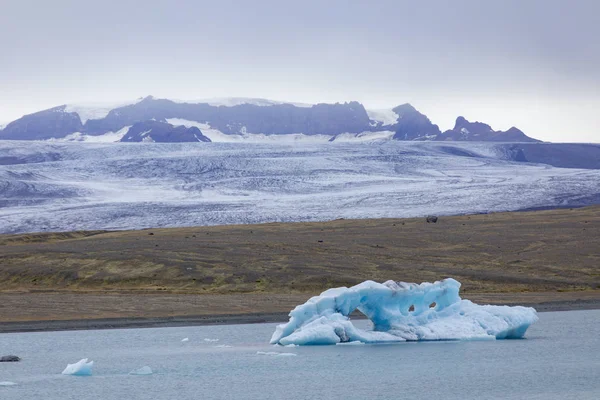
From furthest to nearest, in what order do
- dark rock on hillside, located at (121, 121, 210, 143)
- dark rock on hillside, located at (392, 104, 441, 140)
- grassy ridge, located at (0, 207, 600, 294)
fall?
dark rock on hillside, located at (392, 104, 441, 140)
dark rock on hillside, located at (121, 121, 210, 143)
grassy ridge, located at (0, 207, 600, 294)

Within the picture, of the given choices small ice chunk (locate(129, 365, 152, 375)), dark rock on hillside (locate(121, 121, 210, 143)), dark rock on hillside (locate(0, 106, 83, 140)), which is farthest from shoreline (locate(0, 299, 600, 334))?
dark rock on hillside (locate(0, 106, 83, 140))

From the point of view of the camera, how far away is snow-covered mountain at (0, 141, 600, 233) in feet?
203

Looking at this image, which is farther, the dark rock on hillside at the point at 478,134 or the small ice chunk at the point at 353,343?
the dark rock on hillside at the point at 478,134

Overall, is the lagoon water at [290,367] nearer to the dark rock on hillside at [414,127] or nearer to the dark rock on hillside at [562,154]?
the dark rock on hillside at [562,154]

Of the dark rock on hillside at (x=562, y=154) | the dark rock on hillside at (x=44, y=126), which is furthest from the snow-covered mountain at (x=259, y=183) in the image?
the dark rock on hillside at (x=44, y=126)

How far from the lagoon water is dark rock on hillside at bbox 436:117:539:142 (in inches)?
4088

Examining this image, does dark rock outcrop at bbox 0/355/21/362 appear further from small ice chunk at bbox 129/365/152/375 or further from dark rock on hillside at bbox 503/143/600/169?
dark rock on hillside at bbox 503/143/600/169

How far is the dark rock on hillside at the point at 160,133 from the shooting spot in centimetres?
12112

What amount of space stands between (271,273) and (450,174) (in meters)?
43.5

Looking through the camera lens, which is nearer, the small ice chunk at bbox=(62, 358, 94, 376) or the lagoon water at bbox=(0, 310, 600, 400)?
the lagoon water at bbox=(0, 310, 600, 400)

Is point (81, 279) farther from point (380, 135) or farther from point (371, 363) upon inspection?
point (380, 135)

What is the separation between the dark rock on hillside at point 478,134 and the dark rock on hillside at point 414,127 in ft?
6.72

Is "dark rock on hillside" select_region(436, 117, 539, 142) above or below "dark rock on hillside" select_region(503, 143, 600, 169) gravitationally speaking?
above

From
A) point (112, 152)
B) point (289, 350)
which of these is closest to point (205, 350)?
point (289, 350)
